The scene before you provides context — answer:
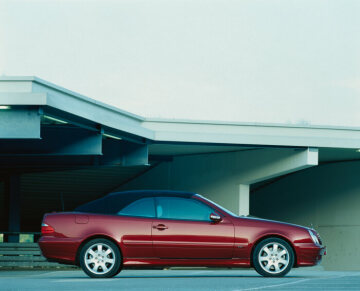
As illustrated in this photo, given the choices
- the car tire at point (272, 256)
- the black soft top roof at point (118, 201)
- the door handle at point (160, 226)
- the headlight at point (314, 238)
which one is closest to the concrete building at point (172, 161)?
the black soft top roof at point (118, 201)

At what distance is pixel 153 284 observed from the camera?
11.5 m

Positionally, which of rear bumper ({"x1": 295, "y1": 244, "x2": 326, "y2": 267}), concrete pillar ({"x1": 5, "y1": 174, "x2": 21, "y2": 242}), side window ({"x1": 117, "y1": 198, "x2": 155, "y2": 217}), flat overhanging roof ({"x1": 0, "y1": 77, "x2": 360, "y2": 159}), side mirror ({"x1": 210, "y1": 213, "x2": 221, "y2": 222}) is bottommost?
rear bumper ({"x1": 295, "y1": 244, "x2": 326, "y2": 267})

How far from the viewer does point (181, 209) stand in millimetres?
13258

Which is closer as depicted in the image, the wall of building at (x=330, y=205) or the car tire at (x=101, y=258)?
the car tire at (x=101, y=258)

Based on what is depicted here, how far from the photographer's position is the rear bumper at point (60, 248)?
42.5ft

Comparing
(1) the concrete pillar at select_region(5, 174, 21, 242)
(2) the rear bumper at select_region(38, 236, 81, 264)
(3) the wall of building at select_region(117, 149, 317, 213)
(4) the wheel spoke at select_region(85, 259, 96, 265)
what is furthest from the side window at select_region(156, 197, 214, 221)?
(1) the concrete pillar at select_region(5, 174, 21, 242)

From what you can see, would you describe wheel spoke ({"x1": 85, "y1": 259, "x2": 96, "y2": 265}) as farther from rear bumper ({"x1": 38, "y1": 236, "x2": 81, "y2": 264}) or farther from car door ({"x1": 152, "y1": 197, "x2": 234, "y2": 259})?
car door ({"x1": 152, "y1": 197, "x2": 234, "y2": 259})

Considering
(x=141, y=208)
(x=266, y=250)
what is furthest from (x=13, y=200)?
(x=266, y=250)

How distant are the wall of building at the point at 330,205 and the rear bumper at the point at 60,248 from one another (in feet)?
69.2

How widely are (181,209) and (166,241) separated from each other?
1.95 feet

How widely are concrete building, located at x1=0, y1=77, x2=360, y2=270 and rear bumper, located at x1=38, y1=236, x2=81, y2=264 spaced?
5.20 meters

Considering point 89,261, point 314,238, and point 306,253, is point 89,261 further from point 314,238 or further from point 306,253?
point 314,238

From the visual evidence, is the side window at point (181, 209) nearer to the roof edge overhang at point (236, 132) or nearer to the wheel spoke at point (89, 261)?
the wheel spoke at point (89, 261)

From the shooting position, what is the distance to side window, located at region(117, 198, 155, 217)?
1318 cm
